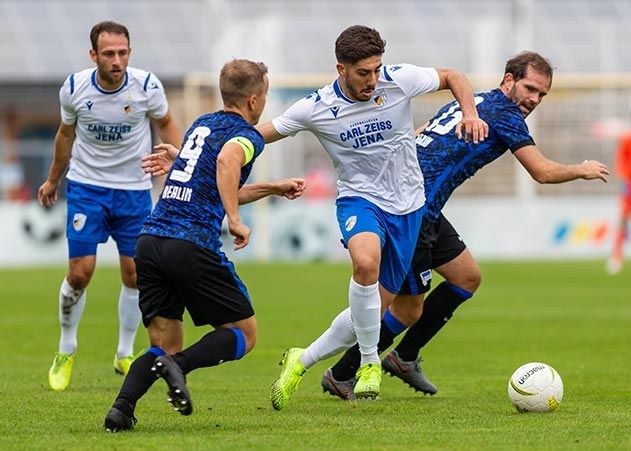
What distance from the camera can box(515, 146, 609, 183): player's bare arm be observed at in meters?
7.79

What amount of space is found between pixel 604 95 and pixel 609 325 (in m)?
21.4

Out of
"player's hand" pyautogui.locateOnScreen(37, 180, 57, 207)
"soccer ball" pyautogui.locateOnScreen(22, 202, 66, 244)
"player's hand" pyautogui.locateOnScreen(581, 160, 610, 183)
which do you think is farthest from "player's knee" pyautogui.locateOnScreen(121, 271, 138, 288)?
"soccer ball" pyautogui.locateOnScreen(22, 202, 66, 244)

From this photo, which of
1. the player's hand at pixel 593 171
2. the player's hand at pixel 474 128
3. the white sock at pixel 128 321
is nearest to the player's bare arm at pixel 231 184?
the player's hand at pixel 474 128

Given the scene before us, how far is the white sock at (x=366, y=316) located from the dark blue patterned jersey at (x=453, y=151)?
85cm

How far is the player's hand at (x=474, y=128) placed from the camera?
766cm

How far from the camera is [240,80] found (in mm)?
7062

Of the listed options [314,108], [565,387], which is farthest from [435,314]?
[314,108]

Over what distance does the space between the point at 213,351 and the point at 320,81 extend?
27.0m

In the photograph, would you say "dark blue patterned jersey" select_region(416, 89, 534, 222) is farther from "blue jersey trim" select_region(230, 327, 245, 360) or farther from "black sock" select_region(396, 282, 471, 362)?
"blue jersey trim" select_region(230, 327, 245, 360)

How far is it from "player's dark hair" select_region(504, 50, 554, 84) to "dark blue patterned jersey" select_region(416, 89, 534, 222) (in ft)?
0.56

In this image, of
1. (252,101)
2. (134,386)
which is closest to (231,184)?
(252,101)

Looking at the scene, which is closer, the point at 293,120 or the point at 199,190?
the point at 199,190

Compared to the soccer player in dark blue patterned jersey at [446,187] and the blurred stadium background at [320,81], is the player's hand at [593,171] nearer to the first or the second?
the soccer player in dark blue patterned jersey at [446,187]

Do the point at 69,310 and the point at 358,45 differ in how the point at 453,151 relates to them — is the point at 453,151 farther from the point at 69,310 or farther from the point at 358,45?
the point at 69,310
